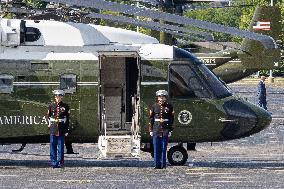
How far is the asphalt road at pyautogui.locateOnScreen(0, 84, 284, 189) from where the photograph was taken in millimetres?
22148

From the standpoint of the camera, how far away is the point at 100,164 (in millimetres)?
27172

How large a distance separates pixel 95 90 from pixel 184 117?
2183mm

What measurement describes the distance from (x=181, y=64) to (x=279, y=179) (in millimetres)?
4613

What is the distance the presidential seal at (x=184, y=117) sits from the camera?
2647 cm

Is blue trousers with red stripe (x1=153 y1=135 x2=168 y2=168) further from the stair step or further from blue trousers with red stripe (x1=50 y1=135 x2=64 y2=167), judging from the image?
blue trousers with red stripe (x1=50 y1=135 x2=64 y2=167)

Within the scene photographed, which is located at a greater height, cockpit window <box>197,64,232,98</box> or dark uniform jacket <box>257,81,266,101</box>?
cockpit window <box>197,64,232,98</box>

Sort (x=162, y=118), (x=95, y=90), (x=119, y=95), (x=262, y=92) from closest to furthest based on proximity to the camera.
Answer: (x=162, y=118) < (x=95, y=90) < (x=119, y=95) < (x=262, y=92)

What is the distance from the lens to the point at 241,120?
26.6 m

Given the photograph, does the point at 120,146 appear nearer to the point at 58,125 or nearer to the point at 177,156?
the point at 177,156

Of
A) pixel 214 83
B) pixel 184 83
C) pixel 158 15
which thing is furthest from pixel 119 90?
pixel 158 15

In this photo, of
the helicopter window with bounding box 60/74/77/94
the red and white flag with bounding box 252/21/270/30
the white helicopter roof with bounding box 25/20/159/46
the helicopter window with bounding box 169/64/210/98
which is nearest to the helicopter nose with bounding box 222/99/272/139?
the helicopter window with bounding box 169/64/210/98

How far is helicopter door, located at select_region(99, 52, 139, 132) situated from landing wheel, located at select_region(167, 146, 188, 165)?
3.99 feet

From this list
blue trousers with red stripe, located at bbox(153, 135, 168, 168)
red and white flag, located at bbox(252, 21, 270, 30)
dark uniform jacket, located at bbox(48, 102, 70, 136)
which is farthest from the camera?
red and white flag, located at bbox(252, 21, 270, 30)

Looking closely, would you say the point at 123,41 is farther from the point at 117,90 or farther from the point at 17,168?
the point at 17,168
